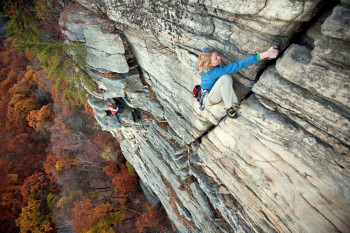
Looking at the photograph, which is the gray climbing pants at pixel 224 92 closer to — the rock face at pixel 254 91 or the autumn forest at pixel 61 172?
the rock face at pixel 254 91

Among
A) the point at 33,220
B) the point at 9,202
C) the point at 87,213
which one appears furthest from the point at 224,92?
the point at 9,202

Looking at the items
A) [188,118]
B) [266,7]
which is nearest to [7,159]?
[188,118]

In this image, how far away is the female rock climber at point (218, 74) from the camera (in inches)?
149

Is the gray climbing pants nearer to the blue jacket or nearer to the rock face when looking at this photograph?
the blue jacket

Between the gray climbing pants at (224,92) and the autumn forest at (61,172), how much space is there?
50.6 feet

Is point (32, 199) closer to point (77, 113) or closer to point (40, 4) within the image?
point (77, 113)

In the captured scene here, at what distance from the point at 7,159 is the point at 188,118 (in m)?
26.7

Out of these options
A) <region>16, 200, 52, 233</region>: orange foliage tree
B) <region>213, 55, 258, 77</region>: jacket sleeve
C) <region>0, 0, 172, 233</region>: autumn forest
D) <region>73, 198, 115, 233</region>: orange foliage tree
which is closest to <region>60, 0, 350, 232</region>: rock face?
<region>213, 55, 258, 77</region>: jacket sleeve

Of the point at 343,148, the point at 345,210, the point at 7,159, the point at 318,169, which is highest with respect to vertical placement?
the point at 343,148

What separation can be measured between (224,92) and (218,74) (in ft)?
1.56

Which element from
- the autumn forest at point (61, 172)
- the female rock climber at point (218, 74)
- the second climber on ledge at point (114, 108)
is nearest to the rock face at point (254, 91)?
the female rock climber at point (218, 74)

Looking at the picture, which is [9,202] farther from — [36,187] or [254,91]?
[254,91]

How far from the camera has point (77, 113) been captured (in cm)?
2209

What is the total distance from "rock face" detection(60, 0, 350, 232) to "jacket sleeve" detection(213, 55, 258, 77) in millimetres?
468
